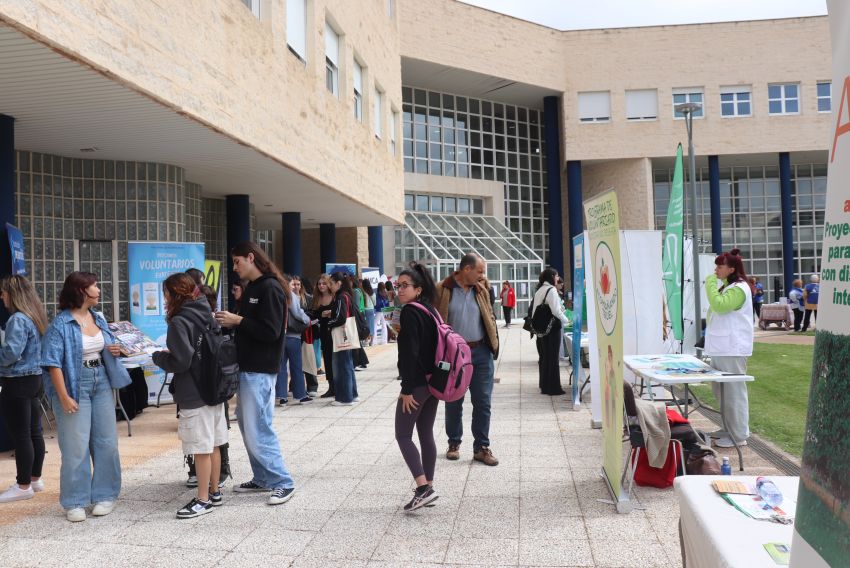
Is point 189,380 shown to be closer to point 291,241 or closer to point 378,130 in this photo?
point 291,241

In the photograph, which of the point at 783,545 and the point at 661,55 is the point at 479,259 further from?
the point at 661,55

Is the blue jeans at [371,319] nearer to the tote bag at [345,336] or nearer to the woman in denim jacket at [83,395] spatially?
the tote bag at [345,336]

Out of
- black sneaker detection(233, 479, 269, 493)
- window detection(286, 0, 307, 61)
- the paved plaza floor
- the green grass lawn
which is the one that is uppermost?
window detection(286, 0, 307, 61)

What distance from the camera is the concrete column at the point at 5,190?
727 cm

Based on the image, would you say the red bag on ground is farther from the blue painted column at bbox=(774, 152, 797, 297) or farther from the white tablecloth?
the blue painted column at bbox=(774, 152, 797, 297)

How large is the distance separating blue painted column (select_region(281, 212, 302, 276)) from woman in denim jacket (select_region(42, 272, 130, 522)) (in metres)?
13.9

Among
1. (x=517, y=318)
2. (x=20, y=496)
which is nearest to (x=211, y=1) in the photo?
(x=20, y=496)

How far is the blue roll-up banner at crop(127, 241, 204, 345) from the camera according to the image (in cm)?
1031

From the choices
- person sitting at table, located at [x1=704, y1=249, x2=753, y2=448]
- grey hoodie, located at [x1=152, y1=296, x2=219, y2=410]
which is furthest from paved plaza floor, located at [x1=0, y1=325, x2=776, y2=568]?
grey hoodie, located at [x1=152, y1=296, x2=219, y2=410]

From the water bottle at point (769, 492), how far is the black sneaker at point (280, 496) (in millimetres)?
3330

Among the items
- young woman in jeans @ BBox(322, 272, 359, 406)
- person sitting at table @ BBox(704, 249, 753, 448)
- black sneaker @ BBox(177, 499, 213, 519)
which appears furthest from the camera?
young woman in jeans @ BBox(322, 272, 359, 406)

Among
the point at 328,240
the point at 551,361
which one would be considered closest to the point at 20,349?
the point at 551,361

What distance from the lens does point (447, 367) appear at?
4.84 m

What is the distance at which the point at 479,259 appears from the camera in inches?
250
